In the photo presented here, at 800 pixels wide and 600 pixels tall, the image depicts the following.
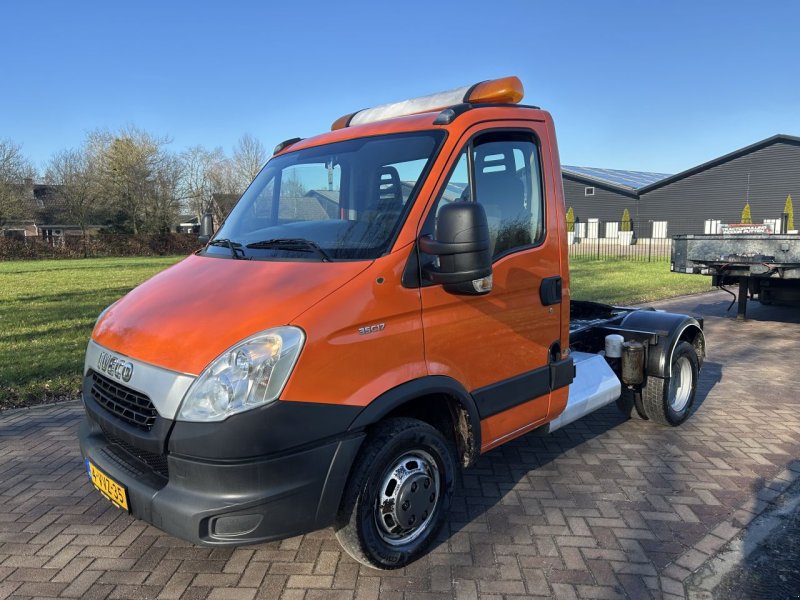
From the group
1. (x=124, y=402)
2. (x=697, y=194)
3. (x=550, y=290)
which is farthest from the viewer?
(x=697, y=194)

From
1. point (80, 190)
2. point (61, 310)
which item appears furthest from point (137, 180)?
point (61, 310)

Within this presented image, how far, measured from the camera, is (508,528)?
11.3 ft

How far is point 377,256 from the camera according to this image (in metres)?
2.71

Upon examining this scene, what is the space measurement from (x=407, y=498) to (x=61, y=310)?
37.0 ft

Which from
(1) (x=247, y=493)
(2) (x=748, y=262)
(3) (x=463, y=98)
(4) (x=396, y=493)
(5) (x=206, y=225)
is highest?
(3) (x=463, y=98)

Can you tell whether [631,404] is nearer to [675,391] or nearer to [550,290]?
[675,391]

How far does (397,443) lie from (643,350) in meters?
2.98

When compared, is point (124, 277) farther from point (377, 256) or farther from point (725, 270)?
point (377, 256)

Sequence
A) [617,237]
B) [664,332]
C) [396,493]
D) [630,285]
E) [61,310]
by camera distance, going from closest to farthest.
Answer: [396,493] → [664,332] → [61,310] → [630,285] → [617,237]

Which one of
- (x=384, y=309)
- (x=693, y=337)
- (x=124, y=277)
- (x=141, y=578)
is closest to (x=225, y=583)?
(x=141, y=578)

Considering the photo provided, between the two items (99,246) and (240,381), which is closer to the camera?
(240,381)

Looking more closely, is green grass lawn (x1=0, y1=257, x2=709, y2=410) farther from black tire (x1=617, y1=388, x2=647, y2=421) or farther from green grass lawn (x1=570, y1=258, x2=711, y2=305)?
black tire (x1=617, y1=388, x2=647, y2=421)

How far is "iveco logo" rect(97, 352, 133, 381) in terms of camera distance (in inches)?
105

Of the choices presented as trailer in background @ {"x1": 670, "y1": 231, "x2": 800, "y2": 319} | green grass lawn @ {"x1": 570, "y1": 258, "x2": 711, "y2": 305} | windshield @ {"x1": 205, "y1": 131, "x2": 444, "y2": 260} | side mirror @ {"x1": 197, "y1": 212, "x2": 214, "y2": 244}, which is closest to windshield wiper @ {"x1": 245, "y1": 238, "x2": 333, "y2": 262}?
windshield @ {"x1": 205, "y1": 131, "x2": 444, "y2": 260}
